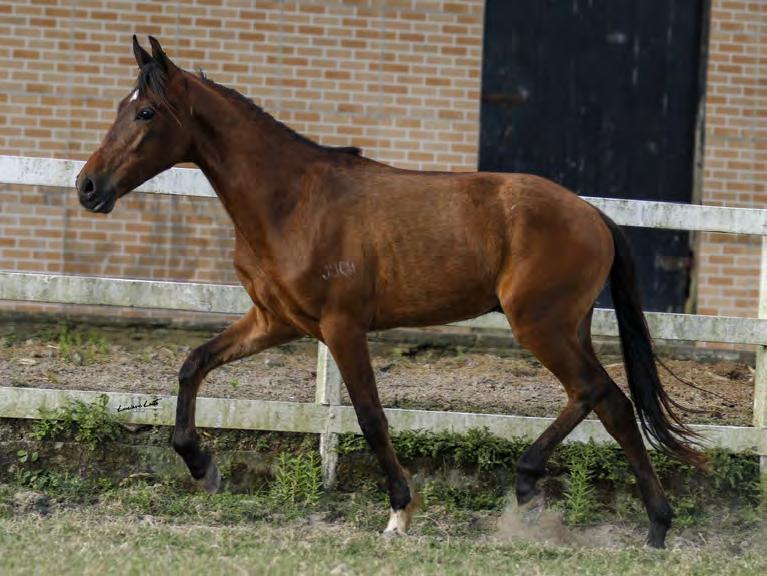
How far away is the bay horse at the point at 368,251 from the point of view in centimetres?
584

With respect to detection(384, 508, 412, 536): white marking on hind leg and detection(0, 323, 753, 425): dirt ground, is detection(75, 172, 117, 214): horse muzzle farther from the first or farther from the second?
detection(384, 508, 412, 536): white marking on hind leg

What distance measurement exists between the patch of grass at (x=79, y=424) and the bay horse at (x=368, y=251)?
2.48 feet

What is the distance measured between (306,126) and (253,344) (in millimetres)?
3683

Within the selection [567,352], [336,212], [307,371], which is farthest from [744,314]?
[336,212]

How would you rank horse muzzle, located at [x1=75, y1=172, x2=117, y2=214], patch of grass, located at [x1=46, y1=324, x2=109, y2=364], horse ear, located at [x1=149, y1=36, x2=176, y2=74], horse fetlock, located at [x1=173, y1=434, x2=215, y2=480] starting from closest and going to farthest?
horse muzzle, located at [x1=75, y1=172, x2=117, y2=214] → horse ear, located at [x1=149, y1=36, x2=176, y2=74] → horse fetlock, located at [x1=173, y1=434, x2=215, y2=480] → patch of grass, located at [x1=46, y1=324, x2=109, y2=364]

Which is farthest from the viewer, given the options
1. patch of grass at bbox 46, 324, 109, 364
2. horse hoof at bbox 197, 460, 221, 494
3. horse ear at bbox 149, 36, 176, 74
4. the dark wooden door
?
the dark wooden door

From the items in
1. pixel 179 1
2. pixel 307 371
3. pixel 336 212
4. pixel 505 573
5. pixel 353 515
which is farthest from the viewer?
pixel 179 1

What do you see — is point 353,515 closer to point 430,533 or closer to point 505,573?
point 430,533

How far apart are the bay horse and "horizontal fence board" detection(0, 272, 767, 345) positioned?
2.10 feet

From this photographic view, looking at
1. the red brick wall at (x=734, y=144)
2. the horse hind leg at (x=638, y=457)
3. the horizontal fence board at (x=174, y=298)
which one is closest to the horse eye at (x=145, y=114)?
the horizontal fence board at (x=174, y=298)

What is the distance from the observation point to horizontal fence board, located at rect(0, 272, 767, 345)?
6.77 meters

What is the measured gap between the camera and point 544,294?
5.95 metres

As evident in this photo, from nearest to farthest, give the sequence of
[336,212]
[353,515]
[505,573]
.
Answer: [505,573] → [336,212] → [353,515]

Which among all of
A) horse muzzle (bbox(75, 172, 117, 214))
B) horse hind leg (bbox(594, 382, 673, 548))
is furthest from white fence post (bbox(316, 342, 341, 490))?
horse muzzle (bbox(75, 172, 117, 214))
